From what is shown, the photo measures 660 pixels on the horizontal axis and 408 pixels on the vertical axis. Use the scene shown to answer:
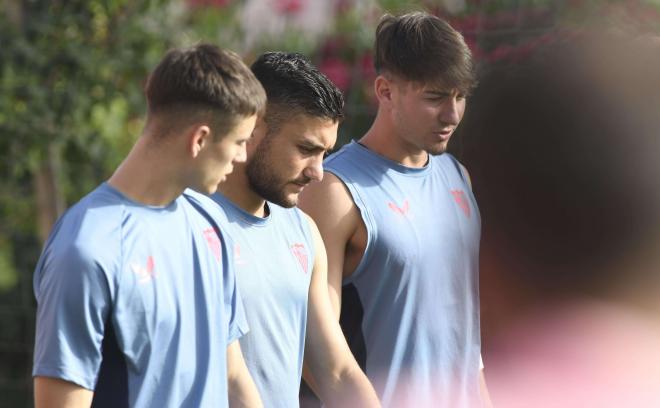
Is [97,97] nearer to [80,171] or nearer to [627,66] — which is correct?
[80,171]

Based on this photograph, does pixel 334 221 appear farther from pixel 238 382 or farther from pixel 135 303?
pixel 135 303

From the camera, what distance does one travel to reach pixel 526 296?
1887mm

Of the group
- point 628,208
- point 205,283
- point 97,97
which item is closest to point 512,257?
point 628,208

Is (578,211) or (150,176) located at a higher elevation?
(578,211)

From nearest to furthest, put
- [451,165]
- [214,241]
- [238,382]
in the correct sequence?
[214,241], [238,382], [451,165]

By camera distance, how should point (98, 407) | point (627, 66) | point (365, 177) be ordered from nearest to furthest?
point (627, 66) < point (98, 407) < point (365, 177)

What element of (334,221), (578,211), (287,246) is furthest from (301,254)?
(578,211)

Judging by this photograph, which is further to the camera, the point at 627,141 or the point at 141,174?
the point at 141,174

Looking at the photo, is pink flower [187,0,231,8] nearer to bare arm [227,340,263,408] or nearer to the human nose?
the human nose

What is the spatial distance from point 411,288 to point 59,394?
1.24m

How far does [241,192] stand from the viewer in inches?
122

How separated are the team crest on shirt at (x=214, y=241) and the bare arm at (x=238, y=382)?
229 mm

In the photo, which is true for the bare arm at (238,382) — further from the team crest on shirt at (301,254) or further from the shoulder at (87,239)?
the shoulder at (87,239)

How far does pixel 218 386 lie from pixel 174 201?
41 centimetres
